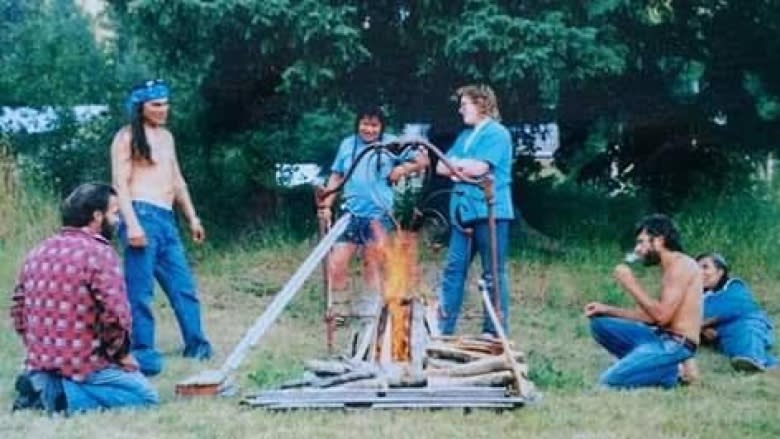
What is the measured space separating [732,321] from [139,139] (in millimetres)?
3707

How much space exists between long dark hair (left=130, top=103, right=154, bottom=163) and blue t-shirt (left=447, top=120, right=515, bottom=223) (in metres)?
1.82

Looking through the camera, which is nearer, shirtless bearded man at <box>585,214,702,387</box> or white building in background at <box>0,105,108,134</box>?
shirtless bearded man at <box>585,214,702,387</box>

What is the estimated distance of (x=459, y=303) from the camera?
8.56 m

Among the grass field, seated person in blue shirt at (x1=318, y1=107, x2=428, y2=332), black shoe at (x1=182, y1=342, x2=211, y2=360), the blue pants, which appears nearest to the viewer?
the grass field

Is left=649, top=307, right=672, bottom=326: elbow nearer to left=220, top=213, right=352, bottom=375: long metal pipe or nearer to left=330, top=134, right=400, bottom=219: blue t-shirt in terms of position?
left=220, top=213, right=352, bottom=375: long metal pipe

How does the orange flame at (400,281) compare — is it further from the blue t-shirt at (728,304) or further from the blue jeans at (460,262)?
the blue t-shirt at (728,304)

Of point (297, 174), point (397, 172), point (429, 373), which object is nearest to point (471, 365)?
point (429, 373)

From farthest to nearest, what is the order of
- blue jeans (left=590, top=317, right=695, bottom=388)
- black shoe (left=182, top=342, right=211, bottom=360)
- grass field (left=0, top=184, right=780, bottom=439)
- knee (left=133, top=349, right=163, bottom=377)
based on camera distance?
black shoe (left=182, top=342, right=211, bottom=360)
knee (left=133, top=349, right=163, bottom=377)
blue jeans (left=590, top=317, right=695, bottom=388)
grass field (left=0, top=184, right=780, bottom=439)

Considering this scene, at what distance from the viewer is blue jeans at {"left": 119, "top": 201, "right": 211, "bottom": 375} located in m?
7.91

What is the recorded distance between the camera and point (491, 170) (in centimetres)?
824

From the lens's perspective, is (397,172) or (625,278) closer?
(625,278)

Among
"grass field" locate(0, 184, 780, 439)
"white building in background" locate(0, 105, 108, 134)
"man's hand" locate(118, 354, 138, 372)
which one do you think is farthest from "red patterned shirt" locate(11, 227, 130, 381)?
"white building in background" locate(0, 105, 108, 134)

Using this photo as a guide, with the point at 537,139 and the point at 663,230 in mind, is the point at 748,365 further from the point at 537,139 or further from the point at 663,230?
the point at 537,139

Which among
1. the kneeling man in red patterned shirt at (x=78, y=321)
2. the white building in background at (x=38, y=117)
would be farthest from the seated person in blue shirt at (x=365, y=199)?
the white building in background at (x=38, y=117)
